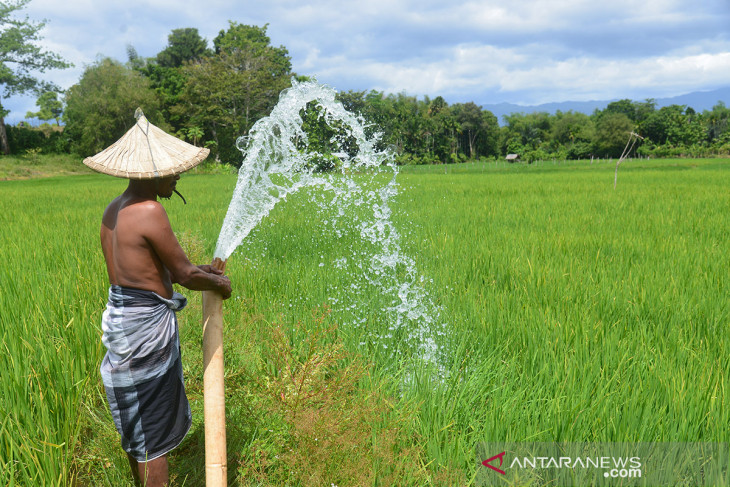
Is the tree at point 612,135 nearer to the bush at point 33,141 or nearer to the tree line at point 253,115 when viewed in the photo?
the tree line at point 253,115

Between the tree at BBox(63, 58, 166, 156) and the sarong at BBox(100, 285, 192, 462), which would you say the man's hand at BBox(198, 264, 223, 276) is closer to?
the sarong at BBox(100, 285, 192, 462)

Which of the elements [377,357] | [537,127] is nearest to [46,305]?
[377,357]

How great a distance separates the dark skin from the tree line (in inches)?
343

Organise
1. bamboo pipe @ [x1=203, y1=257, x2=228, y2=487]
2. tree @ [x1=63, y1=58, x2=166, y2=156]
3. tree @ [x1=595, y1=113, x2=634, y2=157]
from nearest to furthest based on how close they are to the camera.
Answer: bamboo pipe @ [x1=203, y1=257, x2=228, y2=487], tree @ [x1=63, y1=58, x2=166, y2=156], tree @ [x1=595, y1=113, x2=634, y2=157]

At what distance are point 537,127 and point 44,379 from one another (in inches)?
3111

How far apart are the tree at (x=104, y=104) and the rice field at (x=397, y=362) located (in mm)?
30022

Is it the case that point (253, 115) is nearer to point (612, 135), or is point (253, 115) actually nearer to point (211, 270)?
point (211, 270)

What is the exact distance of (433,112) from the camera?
65.6m

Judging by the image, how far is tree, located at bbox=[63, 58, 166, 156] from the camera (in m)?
30.9

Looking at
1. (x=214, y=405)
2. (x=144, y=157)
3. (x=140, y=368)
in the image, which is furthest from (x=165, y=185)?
(x=214, y=405)

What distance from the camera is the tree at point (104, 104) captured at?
30.9 metres

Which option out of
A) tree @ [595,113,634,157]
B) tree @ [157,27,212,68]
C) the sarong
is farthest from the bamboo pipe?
tree @ [595,113,634,157]

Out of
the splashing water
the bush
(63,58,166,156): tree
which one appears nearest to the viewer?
the splashing water

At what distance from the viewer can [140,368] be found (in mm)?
1612
